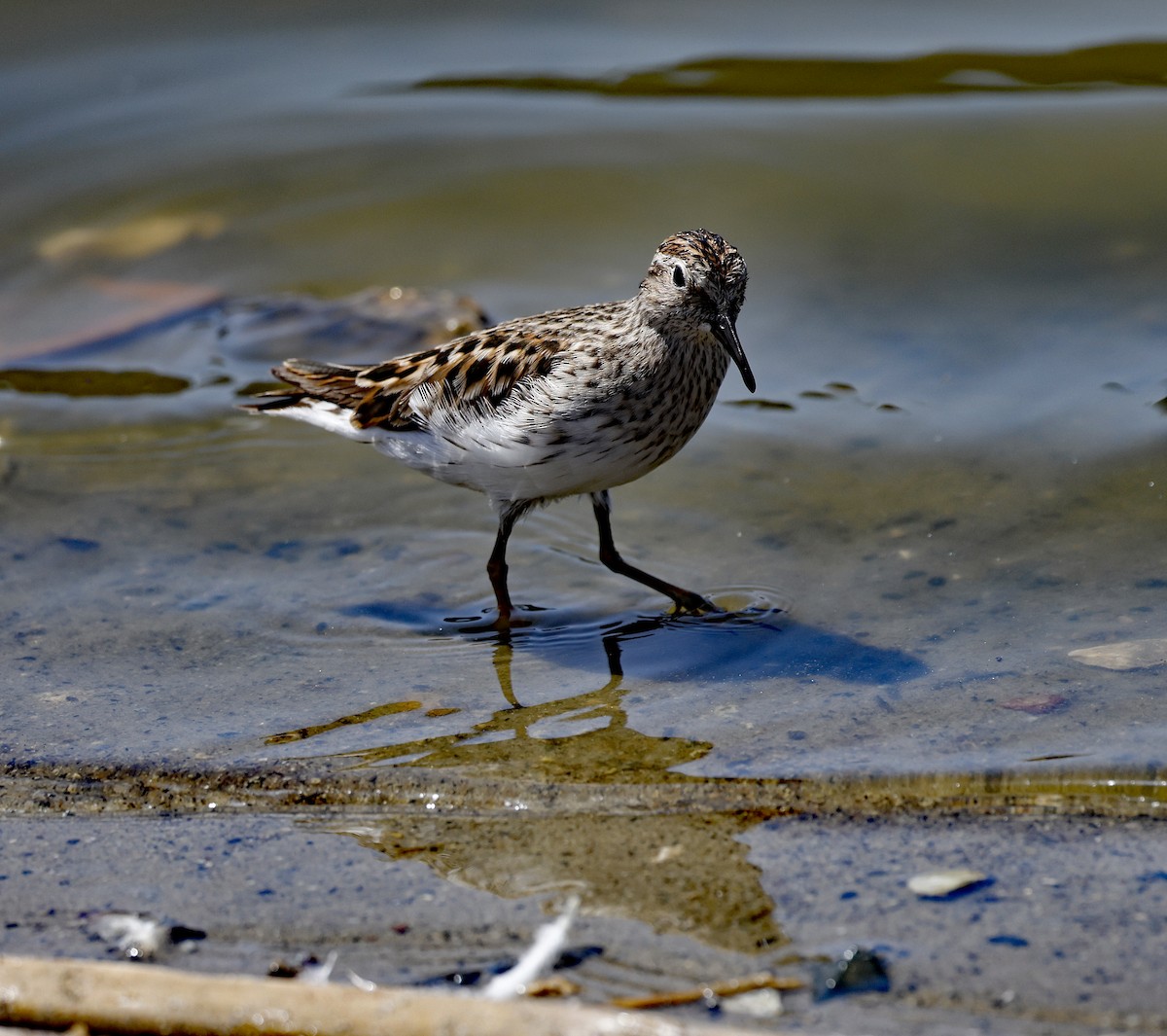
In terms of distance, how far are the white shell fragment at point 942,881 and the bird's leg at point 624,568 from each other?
8.40ft

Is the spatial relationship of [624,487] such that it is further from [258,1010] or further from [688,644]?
[258,1010]

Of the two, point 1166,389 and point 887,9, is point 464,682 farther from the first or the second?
point 887,9

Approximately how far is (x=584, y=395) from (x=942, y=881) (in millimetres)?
2920

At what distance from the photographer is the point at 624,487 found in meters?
8.66

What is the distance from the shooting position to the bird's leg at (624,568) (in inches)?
278

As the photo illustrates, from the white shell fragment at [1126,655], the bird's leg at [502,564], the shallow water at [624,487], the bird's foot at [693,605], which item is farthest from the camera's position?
the bird's leg at [502,564]

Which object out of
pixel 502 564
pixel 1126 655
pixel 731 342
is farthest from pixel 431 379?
pixel 1126 655

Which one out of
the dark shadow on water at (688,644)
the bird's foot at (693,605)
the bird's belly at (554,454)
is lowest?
the dark shadow on water at (688,644)

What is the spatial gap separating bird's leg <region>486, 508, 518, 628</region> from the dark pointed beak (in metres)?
1.38

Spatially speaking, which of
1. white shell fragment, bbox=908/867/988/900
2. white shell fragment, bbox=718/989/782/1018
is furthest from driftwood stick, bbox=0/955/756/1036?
white shell fragment, bbox=908/867/988/900

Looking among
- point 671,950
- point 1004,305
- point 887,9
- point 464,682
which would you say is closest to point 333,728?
point 464,682

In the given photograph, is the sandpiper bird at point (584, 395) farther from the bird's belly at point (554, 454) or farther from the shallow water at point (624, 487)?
the shallow water at point (624, 487)

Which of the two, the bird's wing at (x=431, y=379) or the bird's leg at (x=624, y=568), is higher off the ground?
the bird's wing at (x=431, y=379)

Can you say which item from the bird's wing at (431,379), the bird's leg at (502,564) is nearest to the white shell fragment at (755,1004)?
the bird's leg at (502,564)
